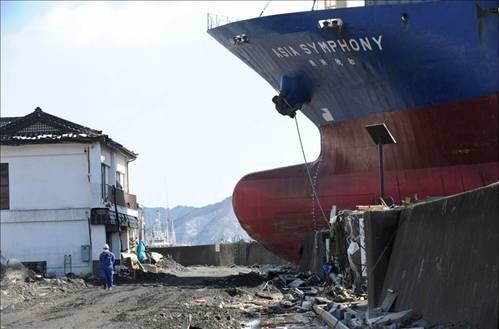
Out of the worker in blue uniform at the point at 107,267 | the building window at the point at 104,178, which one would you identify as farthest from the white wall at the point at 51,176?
the worker in blue uniform at the point at 107,267

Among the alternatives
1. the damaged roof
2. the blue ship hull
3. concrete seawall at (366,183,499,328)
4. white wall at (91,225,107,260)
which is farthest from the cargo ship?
concrete seawall at (366,183,499,328)

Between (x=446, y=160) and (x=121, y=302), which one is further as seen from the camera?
(x=446, y=160)

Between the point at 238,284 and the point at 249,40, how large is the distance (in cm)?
757

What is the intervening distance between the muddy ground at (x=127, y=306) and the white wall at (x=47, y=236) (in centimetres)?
565

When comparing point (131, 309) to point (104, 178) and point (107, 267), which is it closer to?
point (107, 267)

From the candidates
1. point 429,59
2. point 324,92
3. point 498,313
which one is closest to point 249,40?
point 324,92

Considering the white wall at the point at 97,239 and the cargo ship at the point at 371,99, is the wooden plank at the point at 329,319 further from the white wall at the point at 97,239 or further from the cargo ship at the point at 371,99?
the white wall at the point at 97,239

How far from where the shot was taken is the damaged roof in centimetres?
2680

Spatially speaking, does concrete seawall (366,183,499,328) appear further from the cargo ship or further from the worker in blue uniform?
the worker in blue uniform

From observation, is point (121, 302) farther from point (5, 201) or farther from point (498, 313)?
point (5, 201)

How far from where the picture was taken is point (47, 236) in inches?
1039

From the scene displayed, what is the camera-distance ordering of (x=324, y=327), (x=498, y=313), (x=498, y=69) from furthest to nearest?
(x=498, y=69)
(x=324, y=327)
(x=498, y=313)

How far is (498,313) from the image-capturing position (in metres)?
5.86

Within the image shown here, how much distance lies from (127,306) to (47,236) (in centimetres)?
1318
